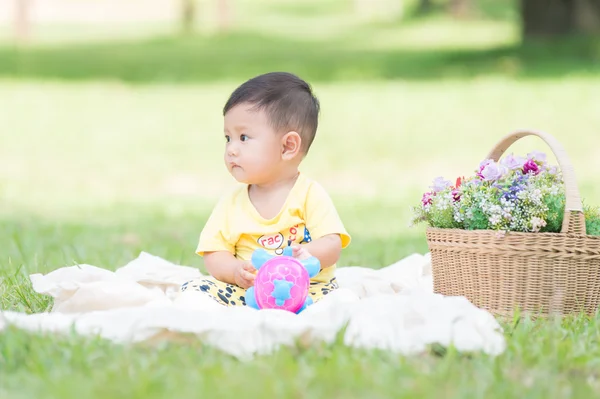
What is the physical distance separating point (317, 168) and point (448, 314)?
24.2ft

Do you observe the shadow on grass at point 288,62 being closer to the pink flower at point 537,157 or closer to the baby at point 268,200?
the pink flower at point 537,157

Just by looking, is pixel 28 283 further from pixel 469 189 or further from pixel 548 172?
pixel 548 172

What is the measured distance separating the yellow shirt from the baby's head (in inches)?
6.0

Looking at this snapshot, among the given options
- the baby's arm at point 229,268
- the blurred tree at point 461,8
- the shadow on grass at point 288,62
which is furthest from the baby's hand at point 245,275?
the blurred tree at point 461,8

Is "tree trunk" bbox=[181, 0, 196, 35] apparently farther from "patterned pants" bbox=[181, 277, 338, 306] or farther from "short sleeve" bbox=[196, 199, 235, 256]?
"patterned pants" bbox=[181, 277, 338, 306]

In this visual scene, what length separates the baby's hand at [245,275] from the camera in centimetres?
380

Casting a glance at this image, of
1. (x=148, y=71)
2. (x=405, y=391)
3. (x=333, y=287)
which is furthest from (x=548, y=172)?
(x=148, y=71)

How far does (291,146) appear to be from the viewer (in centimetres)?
393

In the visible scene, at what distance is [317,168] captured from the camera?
34.3 feet

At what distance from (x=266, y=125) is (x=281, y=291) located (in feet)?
2.46

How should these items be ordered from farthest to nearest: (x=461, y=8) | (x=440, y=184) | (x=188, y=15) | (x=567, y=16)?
(x=461, y=8) → (x=188, y=15) → (x=567, y=16) → (x=440, y=184)

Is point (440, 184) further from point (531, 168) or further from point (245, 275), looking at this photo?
point (245, 275)

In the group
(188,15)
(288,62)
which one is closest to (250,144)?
(288,62)

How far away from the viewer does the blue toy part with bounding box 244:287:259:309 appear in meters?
3.72
